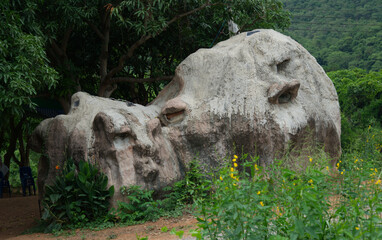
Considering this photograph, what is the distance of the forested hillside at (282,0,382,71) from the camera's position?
33719 mm

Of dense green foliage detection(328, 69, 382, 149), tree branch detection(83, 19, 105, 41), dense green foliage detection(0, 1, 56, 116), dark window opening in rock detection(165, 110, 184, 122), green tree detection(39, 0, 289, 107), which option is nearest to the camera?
dense green foliage detection(0, 1, 56, 116)

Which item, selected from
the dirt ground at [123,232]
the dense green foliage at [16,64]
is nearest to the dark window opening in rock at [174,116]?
the dirt ground at [123,232]

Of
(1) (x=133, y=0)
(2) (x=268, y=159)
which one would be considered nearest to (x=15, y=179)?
(1) (x=133, y=0)

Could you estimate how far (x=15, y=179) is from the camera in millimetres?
24781

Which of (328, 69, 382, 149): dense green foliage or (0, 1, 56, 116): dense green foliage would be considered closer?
(0, 1, 56, 116): dense green foliage

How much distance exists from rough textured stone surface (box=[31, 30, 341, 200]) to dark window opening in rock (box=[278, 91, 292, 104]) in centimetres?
2

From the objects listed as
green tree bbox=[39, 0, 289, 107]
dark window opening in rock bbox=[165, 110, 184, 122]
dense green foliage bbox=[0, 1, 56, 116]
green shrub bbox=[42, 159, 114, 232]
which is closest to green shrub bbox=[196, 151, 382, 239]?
green shrub bbox=[42, 159, 114, 232]

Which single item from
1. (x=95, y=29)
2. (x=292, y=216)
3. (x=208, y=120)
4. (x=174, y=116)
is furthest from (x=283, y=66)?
(x=292, y=216)

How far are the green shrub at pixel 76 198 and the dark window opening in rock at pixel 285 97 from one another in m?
3.68

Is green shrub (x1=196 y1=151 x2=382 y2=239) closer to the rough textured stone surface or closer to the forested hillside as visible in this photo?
the rough textured stone surface

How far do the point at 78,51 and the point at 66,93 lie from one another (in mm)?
2190

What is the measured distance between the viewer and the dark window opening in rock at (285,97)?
8.25m

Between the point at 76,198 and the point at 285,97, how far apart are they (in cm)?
439

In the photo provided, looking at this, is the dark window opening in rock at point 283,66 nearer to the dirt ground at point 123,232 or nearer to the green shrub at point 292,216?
the dirt ground at point 123,232
